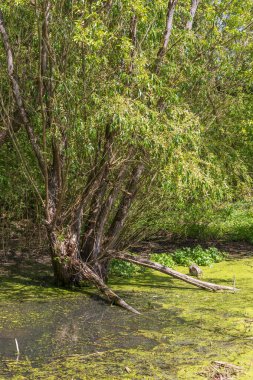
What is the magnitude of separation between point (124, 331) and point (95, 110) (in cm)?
354

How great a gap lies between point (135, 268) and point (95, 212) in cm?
259

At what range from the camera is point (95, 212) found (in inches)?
479

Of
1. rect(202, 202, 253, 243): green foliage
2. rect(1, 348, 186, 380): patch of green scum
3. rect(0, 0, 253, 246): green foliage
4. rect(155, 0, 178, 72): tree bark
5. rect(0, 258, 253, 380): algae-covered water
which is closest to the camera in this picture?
rect(1, 348, 186, 380): patch of green scum

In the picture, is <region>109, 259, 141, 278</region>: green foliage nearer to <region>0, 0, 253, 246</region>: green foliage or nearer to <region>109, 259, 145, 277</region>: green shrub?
<region>109, 259, 145, 277</region>: green shrub

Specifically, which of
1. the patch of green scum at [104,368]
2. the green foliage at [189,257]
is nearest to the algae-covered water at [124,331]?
the patch of green scum at [104,368]

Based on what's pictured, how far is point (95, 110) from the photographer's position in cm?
1004

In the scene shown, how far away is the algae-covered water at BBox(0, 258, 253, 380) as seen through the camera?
6984mm

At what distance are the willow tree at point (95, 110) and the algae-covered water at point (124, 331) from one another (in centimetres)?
60

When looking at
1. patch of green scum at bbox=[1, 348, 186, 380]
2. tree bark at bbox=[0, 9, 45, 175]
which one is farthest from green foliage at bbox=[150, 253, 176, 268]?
patch of green scum at bbox=[1, 348, 186, 380]

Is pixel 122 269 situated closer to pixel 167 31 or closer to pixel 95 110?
pixel 95 110

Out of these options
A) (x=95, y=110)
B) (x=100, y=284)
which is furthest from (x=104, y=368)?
(x=95, y=110)

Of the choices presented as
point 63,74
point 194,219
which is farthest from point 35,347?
point 194,219

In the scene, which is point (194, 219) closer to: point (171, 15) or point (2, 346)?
point (171, 15)

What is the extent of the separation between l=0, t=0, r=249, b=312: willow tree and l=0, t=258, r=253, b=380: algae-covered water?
0.60 meters
